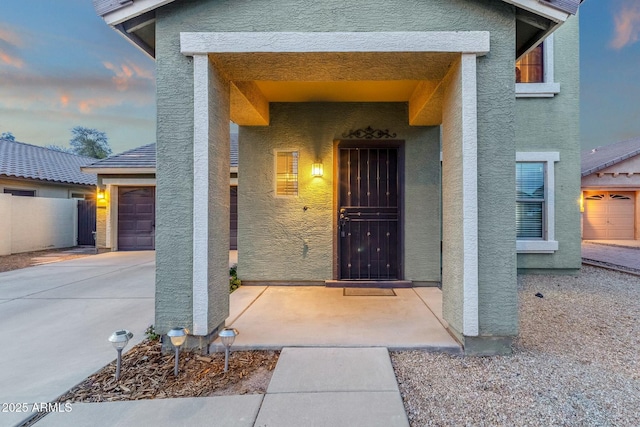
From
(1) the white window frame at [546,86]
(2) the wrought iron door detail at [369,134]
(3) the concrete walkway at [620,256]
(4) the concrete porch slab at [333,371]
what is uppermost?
(1) the white window frame at [546,86]

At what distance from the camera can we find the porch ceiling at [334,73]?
3.00 meters

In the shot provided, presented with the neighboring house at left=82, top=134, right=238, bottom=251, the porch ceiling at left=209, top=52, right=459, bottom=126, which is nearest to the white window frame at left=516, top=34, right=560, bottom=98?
the porch ceiling at left=209, top=52, right=459, bottom=126

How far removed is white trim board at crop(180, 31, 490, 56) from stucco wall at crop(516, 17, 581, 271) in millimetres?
4690

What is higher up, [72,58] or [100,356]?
[72,58]

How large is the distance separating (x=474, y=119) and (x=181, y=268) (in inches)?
129

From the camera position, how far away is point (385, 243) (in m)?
5.44

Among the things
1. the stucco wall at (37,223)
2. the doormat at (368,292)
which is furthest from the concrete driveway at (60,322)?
the stucco wall at (37,223)

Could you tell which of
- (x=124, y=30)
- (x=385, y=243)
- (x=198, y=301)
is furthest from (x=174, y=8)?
(x=385, y=243)

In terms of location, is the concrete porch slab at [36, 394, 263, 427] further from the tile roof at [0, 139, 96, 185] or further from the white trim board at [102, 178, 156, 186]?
the tile roof at [0, 139, 96, 185]

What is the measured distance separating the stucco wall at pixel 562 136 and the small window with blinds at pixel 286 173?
16.5 ft

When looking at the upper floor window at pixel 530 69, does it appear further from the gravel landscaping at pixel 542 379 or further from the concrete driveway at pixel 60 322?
the concrete driveway at pixel 60 322

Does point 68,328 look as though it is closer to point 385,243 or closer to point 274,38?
point 274,38

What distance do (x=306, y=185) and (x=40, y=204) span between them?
445 inches

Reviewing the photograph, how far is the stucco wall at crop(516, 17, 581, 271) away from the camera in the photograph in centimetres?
629
